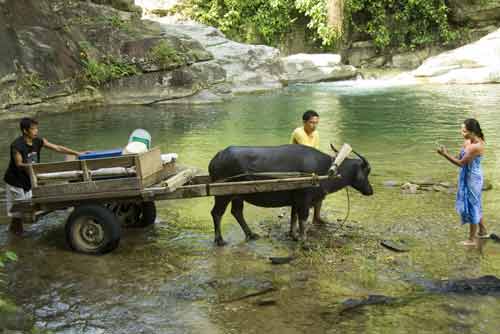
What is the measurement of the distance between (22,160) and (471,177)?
572 centimetres

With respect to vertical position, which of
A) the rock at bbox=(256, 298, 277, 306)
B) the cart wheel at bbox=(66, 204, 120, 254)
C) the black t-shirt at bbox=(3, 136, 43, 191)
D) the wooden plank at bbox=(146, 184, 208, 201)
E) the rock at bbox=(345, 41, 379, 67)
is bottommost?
the rock at bbox=(256, 298, 277, 306)

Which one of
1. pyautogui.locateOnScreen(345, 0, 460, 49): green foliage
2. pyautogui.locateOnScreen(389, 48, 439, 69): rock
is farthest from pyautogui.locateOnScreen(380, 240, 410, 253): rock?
pyautogui.locateOnScreen(345, 0, 460, 49): green foliage

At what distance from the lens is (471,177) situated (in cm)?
742

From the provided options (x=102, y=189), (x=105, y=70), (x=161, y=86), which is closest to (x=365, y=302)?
(x=102, y=189)

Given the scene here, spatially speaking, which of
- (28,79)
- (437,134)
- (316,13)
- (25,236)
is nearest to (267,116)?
(437,134)

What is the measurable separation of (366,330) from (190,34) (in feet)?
84.8

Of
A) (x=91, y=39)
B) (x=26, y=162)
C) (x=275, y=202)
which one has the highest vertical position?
(x=91, y=39)

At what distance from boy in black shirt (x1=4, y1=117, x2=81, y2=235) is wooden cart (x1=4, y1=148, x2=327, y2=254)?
28.8 inches

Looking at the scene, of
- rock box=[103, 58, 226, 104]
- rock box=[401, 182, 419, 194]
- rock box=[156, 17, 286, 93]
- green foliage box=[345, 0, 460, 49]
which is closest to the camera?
rock box=[401, 182, 419, 194]

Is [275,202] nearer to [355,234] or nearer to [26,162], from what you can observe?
[355,234]

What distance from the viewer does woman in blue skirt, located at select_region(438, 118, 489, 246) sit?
23.8 ft

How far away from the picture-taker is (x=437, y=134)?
1608 centimetres

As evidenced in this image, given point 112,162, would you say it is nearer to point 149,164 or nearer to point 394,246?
point 149,164

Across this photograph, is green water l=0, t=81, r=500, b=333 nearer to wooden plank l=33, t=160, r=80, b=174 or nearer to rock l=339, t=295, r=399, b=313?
rock l=339, t=295, r=399, b=313
